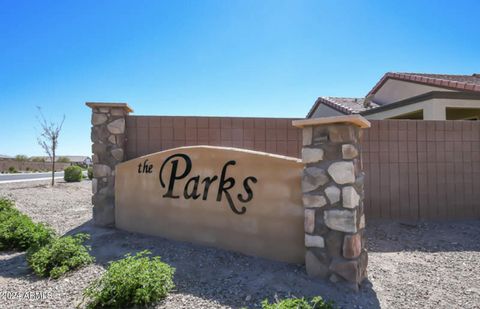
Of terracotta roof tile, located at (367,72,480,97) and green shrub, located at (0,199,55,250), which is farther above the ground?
→ terracotta roof tile, located at (367,72,480,97)

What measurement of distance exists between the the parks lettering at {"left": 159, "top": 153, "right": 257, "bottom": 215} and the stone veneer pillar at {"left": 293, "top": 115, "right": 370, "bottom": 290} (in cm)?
100

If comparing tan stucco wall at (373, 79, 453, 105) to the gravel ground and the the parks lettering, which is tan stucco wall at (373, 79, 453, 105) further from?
the the parks lettering

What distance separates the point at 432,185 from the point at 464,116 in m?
8.31

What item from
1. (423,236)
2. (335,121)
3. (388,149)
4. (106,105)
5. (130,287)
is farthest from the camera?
(388,149)

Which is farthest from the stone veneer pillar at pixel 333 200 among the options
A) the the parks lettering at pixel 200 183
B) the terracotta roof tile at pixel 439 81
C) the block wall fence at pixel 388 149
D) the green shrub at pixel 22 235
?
the terracotta roof tile at pixel 439 81

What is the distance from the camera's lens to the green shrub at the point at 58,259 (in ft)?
13.1

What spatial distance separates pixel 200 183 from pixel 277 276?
1940 millimetres

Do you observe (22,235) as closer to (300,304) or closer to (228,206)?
(228,206)

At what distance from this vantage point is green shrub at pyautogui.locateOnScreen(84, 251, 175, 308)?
309 cm

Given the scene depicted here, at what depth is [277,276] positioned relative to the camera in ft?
11.9

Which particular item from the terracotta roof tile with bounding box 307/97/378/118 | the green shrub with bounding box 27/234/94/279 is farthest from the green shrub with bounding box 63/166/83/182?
the green shrub with bounding box 27/234/94/279

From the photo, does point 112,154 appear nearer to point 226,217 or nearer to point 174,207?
point 174,207

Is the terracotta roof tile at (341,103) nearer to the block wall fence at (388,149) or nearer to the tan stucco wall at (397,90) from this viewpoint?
the tan stucco wall at (397,90)

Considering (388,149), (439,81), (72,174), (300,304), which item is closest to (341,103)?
(439,81)
